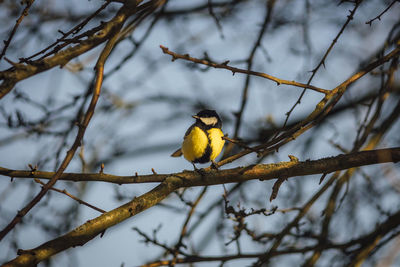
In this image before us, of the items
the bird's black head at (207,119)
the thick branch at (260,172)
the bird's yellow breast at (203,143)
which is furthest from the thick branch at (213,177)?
the bird's black head at (207,119)

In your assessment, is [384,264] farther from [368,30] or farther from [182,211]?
[368,30]

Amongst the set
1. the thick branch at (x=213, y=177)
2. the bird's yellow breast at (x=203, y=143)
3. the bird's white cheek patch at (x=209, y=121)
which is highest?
the bird's white cheek patch at (x=209, y=121)

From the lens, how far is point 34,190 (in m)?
3.65

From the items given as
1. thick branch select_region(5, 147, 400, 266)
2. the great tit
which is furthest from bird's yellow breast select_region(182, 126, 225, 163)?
thick branch select_region(5, 147, 400, 266)

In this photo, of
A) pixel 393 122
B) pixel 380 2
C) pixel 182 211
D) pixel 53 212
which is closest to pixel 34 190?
pixel 53 212

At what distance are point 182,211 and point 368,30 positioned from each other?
2785 mm

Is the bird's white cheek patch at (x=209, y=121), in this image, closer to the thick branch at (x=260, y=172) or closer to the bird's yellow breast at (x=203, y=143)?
the bird's yellow breast at (x=203, y=143)

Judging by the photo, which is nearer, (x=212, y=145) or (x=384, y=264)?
(x=384, y=264)

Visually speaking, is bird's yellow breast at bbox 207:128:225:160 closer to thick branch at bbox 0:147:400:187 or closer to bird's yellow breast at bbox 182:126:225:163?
bird's yellow breast at bbox 182:126:225:163

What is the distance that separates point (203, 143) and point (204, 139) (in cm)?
4

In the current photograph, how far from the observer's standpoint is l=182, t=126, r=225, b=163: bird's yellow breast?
3586 millimetres

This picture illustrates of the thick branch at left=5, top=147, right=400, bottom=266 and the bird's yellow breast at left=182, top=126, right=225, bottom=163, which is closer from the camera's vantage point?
the thick branch at left=5, top=147, right=400, bottom=266

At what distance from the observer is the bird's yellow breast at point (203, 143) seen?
359cm

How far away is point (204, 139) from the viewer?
11.7 feet
